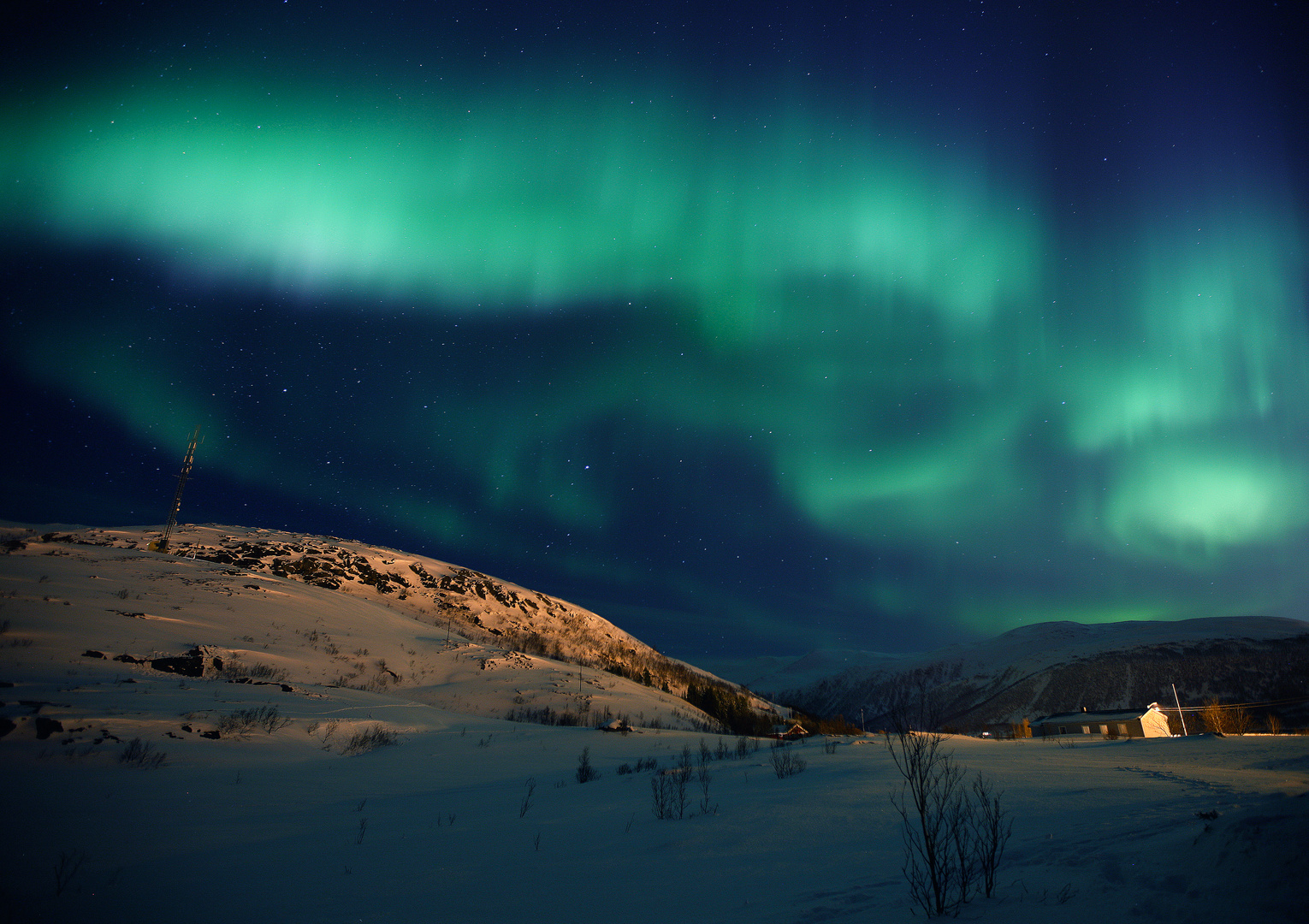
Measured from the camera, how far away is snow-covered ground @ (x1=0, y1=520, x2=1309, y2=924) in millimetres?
4566

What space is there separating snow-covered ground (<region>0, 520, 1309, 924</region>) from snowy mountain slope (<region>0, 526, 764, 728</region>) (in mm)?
1429

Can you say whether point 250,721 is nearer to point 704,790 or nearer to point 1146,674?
point 704,790

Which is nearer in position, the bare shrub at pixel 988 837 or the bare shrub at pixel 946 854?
the bare shrub at pixel 946 854

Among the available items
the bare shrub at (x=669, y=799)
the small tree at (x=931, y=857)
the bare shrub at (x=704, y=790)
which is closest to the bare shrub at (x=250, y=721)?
the bare shrub at (x=669, y=799)

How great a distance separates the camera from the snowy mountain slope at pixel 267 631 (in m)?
19.8

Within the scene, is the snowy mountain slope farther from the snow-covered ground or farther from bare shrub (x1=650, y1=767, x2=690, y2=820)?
bare shrub (x1=650, y1=767, x2=690, y2=820)

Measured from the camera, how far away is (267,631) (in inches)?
1224

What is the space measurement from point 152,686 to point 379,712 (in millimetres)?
6606

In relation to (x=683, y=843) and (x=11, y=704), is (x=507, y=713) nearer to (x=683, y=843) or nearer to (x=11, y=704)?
(x=11, y=704)

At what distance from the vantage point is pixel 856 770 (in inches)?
444

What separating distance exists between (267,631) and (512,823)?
1155 inches

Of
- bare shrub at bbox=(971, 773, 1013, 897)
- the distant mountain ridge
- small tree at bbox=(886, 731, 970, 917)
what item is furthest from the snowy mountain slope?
the distant mountain ridge

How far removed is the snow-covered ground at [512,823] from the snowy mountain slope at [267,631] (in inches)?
56.3

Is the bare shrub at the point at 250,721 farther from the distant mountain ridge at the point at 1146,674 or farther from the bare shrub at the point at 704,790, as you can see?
the distant mountain ridge at the point at 1146,674
